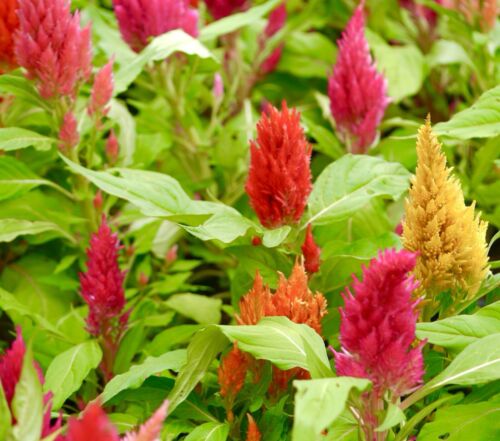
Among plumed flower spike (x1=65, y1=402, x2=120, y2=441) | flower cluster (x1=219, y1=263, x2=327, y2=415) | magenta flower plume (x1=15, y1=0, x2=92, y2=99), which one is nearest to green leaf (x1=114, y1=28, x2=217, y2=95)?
magenta flower plume (x1=15, y1=0, x2=92, y2=99)

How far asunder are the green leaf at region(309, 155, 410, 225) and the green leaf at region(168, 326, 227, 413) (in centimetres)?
37

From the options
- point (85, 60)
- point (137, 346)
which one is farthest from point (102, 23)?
point (137, 346)

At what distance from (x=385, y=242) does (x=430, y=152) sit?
35 cm

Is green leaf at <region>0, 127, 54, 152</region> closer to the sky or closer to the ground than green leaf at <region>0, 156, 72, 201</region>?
closer to the sky

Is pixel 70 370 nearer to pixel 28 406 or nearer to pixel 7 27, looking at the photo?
pixel 28 406

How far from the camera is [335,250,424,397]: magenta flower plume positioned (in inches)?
41.6

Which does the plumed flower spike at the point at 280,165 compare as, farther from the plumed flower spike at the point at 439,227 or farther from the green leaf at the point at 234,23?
the green leaf at the point at 234,23

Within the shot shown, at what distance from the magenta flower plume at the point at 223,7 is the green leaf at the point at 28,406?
1.62 metres

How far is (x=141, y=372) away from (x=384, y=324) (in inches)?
18.8

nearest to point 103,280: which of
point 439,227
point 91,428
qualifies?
point 439,227

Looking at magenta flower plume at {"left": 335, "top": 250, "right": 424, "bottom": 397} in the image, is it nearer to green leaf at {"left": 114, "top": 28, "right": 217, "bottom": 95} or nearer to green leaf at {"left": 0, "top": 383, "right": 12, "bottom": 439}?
green leaf at {"left": 0, "top": 383, "right": 12, "bottom": 439}

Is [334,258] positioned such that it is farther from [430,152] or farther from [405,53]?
[405,53]

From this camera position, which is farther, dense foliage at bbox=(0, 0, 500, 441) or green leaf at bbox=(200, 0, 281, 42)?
green leaf at bbox=(200, 0, 281, 42)

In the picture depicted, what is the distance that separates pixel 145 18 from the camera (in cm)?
196
